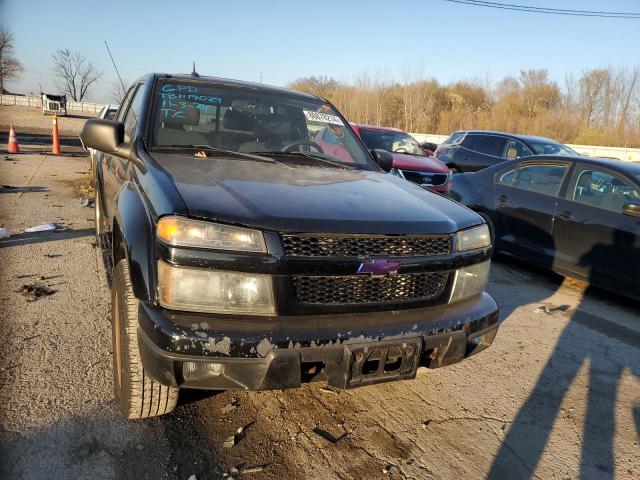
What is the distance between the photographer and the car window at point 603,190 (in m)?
4.90

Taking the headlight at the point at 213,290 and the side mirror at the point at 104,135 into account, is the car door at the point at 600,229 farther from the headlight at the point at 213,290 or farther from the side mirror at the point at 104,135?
the side mirror at the point at 104,135

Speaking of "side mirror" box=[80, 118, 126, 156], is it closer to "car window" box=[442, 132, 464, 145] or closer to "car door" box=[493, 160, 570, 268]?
"car door" box=[493, 160, 570, 268]

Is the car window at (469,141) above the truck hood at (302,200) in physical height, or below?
above

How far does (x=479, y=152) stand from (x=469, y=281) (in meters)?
9.66

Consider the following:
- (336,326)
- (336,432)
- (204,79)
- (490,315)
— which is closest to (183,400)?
(336,432)

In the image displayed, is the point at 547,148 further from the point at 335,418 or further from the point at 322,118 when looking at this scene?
the point at 335,418

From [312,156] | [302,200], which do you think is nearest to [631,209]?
[312,156]

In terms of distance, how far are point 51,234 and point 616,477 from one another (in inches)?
225

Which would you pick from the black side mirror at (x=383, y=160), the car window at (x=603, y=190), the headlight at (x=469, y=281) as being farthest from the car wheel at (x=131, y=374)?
the car window at (x=603, y=190)

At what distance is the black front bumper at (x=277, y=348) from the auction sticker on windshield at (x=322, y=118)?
6.45ft

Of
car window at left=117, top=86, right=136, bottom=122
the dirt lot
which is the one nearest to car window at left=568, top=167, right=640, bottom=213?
the dirt lot

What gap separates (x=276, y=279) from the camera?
1.98 meters

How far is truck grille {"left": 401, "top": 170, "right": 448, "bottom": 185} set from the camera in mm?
8641

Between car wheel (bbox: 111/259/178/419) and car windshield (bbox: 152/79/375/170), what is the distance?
3.37 ft
